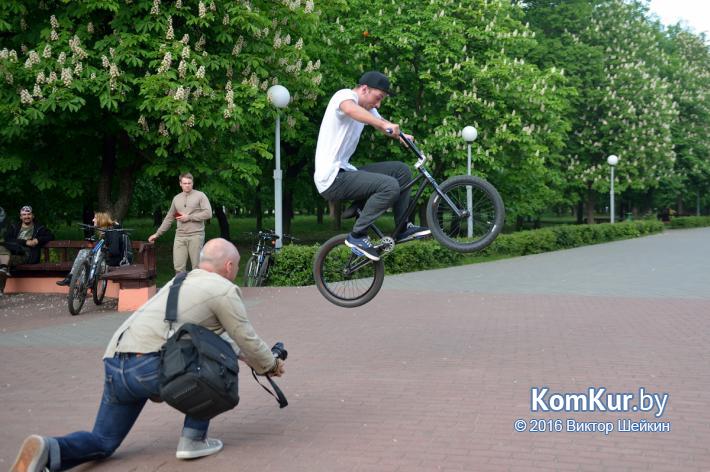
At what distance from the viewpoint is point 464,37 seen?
27391 mm

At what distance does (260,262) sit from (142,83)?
4327mm

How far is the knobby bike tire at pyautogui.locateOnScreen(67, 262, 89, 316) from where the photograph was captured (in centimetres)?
1305

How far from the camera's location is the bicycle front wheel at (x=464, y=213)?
7.17 meters

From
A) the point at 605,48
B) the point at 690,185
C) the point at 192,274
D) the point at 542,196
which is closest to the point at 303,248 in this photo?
the point at 192,274

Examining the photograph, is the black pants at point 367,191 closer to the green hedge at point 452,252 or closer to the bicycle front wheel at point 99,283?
the bicycle front wheel at point 99,283

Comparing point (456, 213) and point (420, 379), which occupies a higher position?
point (456, 213)

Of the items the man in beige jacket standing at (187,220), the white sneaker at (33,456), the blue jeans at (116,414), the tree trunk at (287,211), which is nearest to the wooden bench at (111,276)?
the man in beige jacket standing at (187,220)

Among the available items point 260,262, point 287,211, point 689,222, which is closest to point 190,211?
point 260,262

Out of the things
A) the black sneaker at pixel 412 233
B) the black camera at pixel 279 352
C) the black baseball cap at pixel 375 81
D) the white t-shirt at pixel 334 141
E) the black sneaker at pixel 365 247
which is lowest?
the black camera at pixel 279 352

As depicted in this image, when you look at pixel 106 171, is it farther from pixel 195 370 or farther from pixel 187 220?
pixel 195 370

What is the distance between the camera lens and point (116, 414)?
5.25 metres

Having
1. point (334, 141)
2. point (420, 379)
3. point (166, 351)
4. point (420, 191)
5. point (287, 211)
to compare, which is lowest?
point (420, 379)

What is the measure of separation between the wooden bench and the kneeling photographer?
853 centimetres

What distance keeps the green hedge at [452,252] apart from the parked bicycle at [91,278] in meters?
3.62
